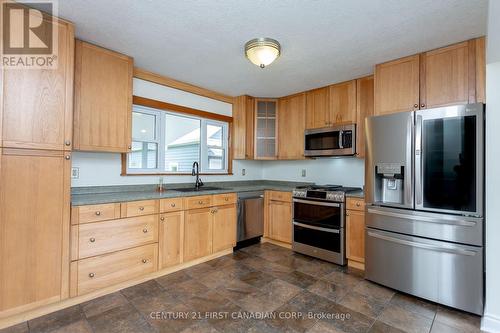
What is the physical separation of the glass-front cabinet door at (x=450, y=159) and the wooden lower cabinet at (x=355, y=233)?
0.68 meters

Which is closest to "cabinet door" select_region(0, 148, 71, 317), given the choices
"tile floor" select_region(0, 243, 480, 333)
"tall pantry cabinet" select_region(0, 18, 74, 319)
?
"tall pantry cabinet" select_region(0, 18, 74, 319)

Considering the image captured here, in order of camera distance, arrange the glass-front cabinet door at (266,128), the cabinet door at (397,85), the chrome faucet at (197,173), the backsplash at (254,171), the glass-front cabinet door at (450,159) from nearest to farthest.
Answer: the glass-front cabinet door at (450,159) < the cabinet door at (397,85) < the backsplash at (254,171) < the chrome faucet at (197,173) < the glass-front cabinet door at (266,128)

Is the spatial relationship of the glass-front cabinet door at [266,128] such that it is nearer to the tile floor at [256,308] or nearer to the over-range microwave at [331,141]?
the over-range microwave at [331,141]

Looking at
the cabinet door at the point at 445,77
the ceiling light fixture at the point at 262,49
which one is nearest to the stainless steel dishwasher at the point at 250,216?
the ceiling light fixture at the point at 262,49

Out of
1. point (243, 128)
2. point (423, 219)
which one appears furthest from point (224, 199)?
point (423, 219)

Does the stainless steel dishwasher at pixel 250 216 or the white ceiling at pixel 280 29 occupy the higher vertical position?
the white ceiling at pixel 280 29

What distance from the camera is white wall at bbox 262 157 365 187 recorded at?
3.50 metres

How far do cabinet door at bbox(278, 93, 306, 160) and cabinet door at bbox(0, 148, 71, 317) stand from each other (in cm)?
290

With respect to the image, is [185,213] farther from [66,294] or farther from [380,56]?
[380,56]

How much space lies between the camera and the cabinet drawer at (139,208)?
2.37 meters

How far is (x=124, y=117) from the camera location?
259cm

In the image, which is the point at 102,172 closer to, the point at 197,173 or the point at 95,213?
the point at 95,213

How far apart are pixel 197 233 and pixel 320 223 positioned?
160cm

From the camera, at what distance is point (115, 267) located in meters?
2.30
